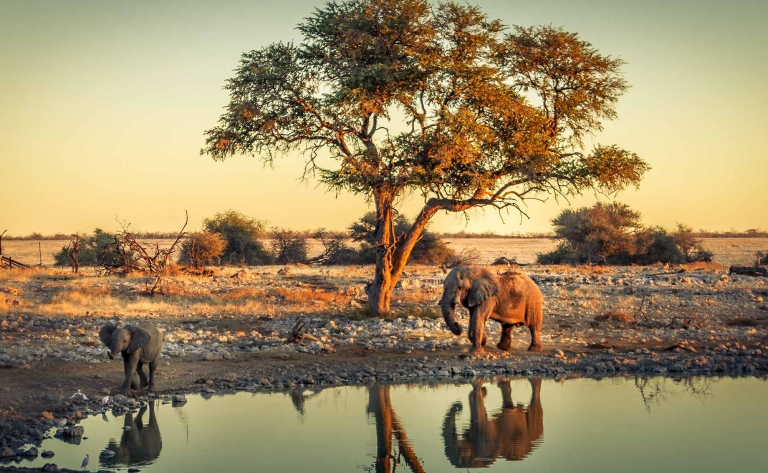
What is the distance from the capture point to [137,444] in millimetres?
11547

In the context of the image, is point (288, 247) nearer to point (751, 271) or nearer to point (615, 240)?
→ point (615, 240)

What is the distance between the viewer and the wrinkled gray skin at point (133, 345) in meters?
13.6

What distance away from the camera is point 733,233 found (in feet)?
462

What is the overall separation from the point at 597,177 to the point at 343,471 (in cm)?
1647

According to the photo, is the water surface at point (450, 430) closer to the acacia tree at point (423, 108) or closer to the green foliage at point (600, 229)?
the acacia tree at point (423, 108)

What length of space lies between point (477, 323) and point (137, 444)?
8.01 metres

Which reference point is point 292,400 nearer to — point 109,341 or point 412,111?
point 109,341

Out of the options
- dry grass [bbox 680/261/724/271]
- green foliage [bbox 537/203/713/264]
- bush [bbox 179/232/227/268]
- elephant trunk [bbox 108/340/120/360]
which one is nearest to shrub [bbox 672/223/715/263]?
green foliage [bbox 537/203/713/264]

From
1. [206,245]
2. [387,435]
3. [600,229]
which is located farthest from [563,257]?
[387,435]

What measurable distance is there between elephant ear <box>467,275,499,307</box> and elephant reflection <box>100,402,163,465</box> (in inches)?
275

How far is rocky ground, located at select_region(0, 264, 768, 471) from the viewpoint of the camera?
1484cm

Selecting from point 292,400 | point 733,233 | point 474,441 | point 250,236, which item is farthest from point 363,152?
point 733,233

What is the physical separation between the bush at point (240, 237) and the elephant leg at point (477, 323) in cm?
3536

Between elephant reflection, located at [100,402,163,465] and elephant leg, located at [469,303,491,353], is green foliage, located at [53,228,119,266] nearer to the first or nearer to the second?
elephant leg, located at [469,303,491,353]
